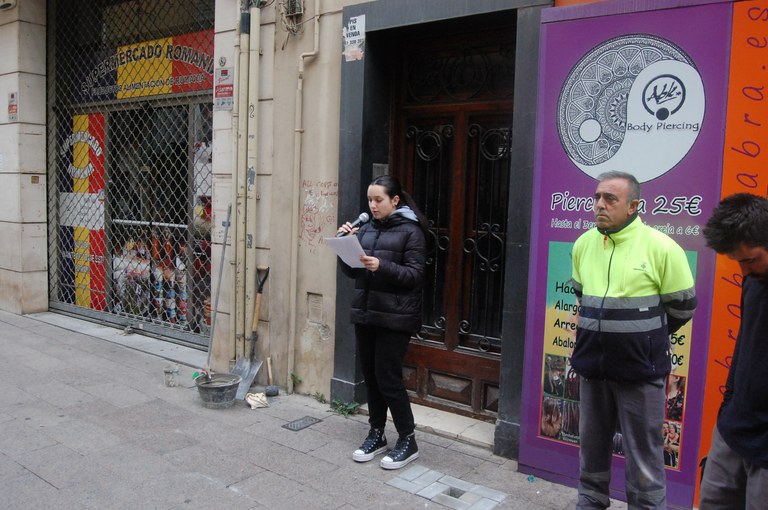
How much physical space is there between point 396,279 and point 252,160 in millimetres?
2386

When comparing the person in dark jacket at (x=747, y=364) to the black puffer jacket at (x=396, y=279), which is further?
the black puffer jacket at (x=396, y=279)

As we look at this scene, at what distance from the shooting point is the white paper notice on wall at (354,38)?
5.15m

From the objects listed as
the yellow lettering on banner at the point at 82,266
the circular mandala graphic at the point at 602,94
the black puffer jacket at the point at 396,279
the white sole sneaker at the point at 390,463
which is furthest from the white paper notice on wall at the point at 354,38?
the yellow lettering on banner at the point at 82,266

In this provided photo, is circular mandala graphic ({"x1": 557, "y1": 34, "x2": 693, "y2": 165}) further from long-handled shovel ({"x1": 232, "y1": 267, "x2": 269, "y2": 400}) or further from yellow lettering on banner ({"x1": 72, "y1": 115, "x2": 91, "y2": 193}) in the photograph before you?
yellow lettering on banner ({"x1": 72, "y1": 115, "x2": 91, "y2": 193})

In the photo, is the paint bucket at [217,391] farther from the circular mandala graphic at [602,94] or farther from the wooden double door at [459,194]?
the circular mandala graphic at [602,94]

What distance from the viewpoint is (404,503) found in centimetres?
382

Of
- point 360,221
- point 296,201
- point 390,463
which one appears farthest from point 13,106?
point 390,463

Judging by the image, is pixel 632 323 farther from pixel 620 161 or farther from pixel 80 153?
pixel 80 153

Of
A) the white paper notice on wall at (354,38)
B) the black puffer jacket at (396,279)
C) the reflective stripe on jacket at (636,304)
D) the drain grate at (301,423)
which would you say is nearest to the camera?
the reflective stripe on jacket at (636,304)

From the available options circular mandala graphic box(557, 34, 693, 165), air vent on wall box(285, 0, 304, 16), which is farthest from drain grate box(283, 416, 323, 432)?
air vent on wall box(285, 0, 304, 16)

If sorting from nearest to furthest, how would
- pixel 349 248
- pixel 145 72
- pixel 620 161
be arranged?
pixel 620 161 < pixel 349 248 < pixel 145 72

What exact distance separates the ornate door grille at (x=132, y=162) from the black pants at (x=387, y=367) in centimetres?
342

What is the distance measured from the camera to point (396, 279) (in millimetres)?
4082

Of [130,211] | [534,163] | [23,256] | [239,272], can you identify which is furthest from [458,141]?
[23,256]
